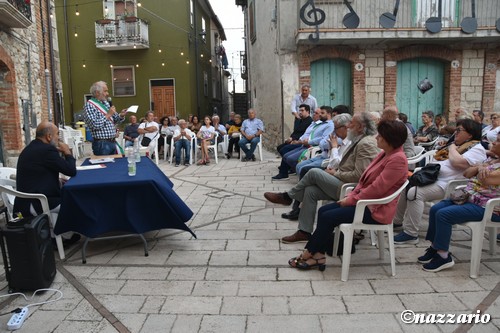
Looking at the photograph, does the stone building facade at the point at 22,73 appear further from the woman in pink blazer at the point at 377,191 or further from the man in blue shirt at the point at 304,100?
the woman in pink blazer at the point at 377,191

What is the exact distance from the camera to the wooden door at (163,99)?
1867 centimetres

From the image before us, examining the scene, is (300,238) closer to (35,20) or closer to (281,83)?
(281,83)

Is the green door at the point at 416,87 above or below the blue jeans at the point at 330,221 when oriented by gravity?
above

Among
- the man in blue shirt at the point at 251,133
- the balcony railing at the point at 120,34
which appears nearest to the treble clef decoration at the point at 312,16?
the man in blue shirt at the point at 251,133

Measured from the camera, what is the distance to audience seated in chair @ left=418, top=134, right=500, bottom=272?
3088 mm

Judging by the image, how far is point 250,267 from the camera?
3.39 meters

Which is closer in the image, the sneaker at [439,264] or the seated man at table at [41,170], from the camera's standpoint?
the sneaker at [439,264]

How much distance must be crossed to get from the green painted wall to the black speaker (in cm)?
1582

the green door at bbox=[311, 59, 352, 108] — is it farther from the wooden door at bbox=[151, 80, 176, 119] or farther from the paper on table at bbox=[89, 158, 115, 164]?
the wooden door at bbox=[151, 80, 176, 119]

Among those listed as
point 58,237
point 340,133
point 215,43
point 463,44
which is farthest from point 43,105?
point 215,43

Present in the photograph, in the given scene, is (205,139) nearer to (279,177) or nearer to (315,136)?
(279,177)

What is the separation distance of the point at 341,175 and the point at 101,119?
3100mm

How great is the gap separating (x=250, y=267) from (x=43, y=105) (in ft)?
25.2

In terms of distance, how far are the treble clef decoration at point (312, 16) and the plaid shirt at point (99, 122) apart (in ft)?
19.3
